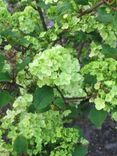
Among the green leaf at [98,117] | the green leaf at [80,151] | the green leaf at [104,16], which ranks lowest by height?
the green leaf at [80,151]

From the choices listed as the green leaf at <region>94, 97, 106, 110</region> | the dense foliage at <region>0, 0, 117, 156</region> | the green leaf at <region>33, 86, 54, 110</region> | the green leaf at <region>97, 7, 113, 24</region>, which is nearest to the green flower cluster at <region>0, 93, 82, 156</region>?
the dense foliage at <region>0, 0, 117, 156</region>

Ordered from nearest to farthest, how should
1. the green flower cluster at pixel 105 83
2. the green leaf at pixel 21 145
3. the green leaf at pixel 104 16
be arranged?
1. the green flower cluster at pixel 105 83
2. the green leaf at pixel 21 145
3. the green leaf at pixel 104 16

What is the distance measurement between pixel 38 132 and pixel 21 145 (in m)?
0.09

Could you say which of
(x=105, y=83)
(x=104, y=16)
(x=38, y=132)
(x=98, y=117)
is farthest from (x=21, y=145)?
(x=104, y=16)

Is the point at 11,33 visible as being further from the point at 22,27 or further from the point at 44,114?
the point at 44,114

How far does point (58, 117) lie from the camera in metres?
1.97

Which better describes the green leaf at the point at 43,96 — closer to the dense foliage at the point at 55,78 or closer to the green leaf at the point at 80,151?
the dense foliage at the point at 55,78

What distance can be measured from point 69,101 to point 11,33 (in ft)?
1.27

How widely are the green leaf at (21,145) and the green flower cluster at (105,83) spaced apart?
0.33 m

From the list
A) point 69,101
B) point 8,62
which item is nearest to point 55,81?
point 8,62

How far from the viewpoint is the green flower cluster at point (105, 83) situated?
5.37 feet

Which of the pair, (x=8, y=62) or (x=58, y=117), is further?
(x=58, y=117)

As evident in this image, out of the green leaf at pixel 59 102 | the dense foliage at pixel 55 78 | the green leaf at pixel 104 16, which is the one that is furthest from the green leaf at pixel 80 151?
the green leaf at pixel 104 16

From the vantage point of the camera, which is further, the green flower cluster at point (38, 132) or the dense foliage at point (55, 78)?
the green flower cluster at point (38, 132)
